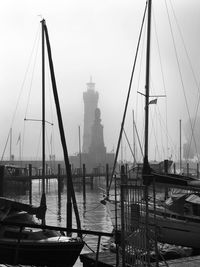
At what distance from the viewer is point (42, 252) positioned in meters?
16.5

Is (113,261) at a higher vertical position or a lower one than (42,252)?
higher

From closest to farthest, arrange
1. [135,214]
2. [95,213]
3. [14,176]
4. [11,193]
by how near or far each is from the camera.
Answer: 1. [135,214]
2. [95,213]
3. [11,193]
4. [14,176]

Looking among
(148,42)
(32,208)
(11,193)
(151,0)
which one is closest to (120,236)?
(32,208)

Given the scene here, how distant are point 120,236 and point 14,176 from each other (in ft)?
194

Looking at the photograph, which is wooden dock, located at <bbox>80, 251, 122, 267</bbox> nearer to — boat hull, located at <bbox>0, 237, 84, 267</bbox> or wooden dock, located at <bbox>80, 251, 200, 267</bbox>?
wooden dock, located at <bbox>80, 251, 200, 267</bbox>

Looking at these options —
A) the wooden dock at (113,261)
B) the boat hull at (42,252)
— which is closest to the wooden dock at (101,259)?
the wooden dock at (113,261)

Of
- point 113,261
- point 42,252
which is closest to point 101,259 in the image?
point 113,261

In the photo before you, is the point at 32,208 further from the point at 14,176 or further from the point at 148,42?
the point at 14,176

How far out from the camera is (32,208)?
1867 centimetres

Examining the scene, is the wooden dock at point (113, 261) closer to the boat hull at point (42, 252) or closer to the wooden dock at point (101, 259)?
the wooden dock at point (101, 259)

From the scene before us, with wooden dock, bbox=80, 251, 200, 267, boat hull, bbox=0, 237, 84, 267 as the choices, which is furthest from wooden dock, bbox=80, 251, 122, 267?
boat hull, bbox=0, 237, 84, 267

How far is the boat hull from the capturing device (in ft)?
54.2

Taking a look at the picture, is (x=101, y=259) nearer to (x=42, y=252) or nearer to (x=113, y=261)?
(x=113, y=261)

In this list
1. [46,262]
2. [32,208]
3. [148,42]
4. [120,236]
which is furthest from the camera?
[148,42]
